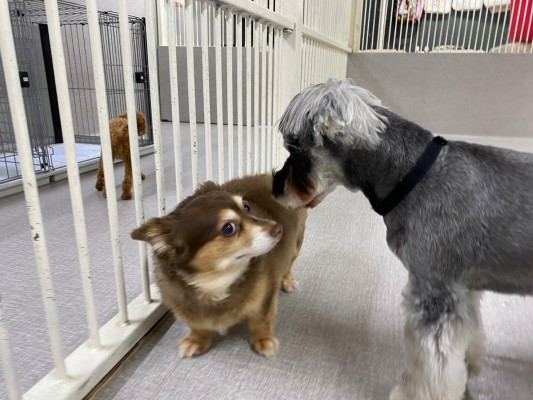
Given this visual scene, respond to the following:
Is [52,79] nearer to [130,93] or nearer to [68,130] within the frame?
[130,93]

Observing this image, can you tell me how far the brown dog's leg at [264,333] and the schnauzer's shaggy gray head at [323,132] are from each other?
0.33 meters

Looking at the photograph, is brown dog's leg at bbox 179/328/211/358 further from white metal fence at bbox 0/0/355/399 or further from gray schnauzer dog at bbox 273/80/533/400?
gray schnauzer dog at bbox 273/80/533/400

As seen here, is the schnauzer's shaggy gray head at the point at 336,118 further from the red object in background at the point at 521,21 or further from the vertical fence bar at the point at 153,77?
the red object in background at the point at 521,21

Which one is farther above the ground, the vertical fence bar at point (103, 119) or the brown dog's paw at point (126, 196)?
the vertical fence bar at point (103, 119)

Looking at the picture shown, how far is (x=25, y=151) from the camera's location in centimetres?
68

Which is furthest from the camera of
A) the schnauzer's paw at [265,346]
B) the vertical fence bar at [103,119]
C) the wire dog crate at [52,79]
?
the wire dog crate at [52,79]

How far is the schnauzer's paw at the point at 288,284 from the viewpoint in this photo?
54.4 inches

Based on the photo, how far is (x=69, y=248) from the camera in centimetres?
158

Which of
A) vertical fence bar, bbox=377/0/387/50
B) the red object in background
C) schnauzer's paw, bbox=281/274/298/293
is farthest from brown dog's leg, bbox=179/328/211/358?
the red object in background

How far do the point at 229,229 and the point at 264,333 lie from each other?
37 cm

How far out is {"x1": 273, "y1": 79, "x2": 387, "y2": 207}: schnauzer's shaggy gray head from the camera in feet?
2.83

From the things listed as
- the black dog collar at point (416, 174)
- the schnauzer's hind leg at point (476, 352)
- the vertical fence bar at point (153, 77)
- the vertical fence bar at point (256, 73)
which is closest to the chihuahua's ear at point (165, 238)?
the vertical fence bar at point (153, 77)

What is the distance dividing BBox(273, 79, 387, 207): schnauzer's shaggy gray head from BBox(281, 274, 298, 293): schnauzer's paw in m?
0.46

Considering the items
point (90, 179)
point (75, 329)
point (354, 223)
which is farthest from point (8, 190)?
point (354, 223)
